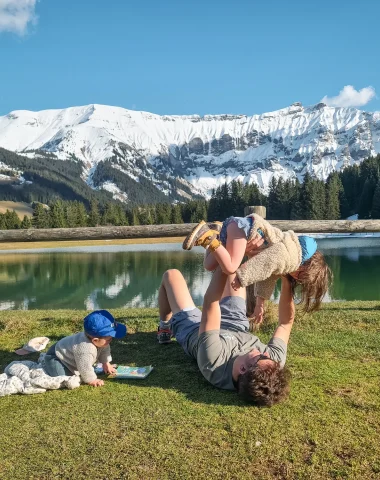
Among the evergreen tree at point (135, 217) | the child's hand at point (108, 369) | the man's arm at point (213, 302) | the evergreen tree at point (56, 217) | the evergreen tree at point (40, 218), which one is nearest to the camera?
the man's arm at point (213, 302)

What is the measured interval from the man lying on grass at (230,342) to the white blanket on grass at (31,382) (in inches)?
49.9

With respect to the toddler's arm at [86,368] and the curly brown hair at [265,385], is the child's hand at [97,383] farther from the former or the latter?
the curly brown hair at [265,385]

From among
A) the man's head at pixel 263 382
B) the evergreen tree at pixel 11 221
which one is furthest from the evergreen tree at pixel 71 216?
the man's head at pixel 263 382

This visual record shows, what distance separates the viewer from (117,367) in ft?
15.5

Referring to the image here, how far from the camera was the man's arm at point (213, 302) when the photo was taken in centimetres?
405

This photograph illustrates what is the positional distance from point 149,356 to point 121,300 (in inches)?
575

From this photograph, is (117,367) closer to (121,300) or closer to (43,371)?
(43,371)

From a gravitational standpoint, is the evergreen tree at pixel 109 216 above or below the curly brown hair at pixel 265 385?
below

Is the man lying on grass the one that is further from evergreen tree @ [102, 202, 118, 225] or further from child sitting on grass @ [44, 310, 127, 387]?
evergreen tree @ [102, 202, 118, 225]

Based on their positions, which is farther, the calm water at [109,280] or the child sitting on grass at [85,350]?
the calm water at [109,280]

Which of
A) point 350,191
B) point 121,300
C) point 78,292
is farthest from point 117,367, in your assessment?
point 350,191

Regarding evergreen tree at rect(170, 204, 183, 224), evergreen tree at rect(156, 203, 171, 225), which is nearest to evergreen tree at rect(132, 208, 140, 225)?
evergreen tree at rect(156, 203, 171, 225)

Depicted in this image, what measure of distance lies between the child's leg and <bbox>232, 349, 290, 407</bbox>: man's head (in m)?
0.84

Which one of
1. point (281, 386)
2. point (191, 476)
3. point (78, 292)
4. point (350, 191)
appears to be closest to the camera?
point (191, 476)
